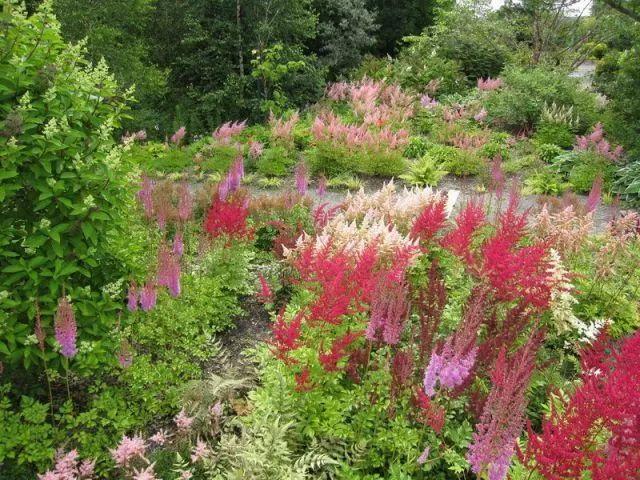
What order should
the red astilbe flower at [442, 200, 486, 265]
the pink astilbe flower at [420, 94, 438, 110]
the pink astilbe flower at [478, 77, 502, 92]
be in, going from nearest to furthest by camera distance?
1. the red astilbe flower at [442, 200, 486, 265]
2. the pink astilbe flower at [420, 94, 438, 110]
3. the pink astilbe flower at [478, 77, 502, 92]

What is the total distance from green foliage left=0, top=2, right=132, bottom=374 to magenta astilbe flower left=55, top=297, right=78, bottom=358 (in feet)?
0.94

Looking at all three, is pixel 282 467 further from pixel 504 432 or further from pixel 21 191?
pixel 21 191

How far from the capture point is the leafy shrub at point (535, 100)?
12.1m

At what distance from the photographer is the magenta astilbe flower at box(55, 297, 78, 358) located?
8.82 feet

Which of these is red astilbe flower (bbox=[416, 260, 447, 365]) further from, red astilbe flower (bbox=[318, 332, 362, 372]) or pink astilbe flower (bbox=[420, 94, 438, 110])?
pink astilbe flower (bbox=[420, 94, 438, 110])

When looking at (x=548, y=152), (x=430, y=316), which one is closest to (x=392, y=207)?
(x=430, y=316)

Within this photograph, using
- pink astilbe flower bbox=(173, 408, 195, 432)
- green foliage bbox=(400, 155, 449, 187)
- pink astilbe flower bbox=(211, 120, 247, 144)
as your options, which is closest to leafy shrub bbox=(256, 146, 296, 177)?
pink astilbe flower bbox=(211, 120, 247, 144)

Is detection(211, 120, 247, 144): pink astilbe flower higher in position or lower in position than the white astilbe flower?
lower

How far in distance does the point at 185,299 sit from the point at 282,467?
196cm

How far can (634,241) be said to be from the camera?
555cm

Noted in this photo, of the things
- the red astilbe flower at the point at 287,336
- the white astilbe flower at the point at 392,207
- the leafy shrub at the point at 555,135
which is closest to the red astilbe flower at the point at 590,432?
the red astilbe flower at the point at 287,336

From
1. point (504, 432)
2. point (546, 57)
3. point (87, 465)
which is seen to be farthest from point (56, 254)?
point (546, 57)

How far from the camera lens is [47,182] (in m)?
2.90

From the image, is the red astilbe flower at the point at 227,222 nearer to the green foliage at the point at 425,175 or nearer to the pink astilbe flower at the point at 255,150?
the green foliage at the point at 425,175
